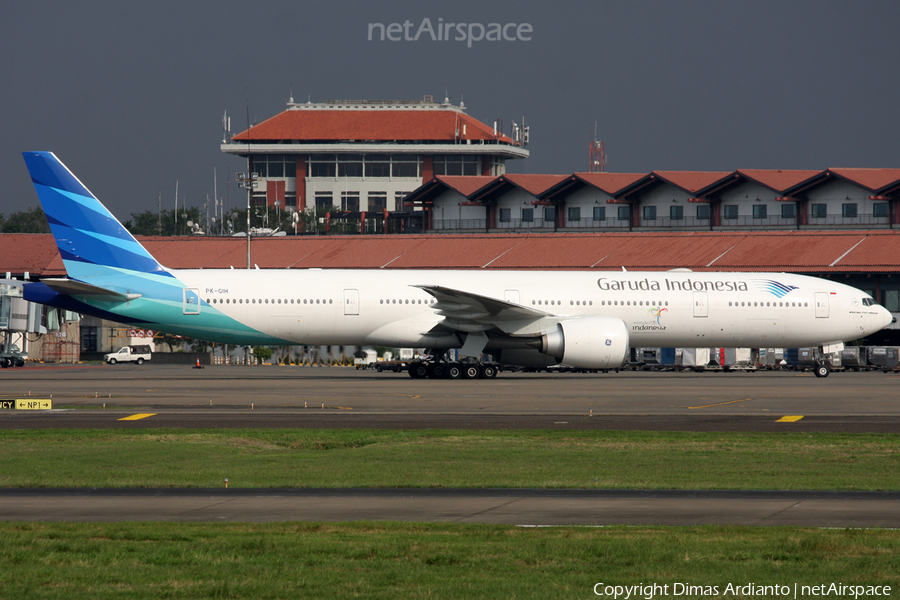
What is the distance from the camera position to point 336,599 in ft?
24.3

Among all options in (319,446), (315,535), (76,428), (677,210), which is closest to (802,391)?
(319,446)

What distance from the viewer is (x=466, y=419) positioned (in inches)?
852

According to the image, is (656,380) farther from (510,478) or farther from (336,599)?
(336,599)

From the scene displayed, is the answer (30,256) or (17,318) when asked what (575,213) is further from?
(17,318)

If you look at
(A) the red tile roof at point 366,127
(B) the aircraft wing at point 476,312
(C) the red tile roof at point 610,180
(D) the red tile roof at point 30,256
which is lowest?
(B) the aircraft wing at point 476,312

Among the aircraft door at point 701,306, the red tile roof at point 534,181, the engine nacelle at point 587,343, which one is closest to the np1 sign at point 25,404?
the engine nacelle at point 587,343

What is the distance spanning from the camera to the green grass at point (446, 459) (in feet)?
43.4

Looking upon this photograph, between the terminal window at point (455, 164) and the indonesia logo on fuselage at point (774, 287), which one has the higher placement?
the terminal window at point (455, 164)

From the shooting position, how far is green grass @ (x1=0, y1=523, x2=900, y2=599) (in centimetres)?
772

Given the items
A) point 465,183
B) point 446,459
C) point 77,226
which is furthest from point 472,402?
point 465,183

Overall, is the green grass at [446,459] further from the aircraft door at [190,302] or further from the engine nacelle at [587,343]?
the aircraft door at [190,302]

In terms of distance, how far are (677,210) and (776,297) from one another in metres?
40.5

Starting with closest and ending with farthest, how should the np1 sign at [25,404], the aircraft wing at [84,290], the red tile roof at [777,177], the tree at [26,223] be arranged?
the np1 sign at [25,404]
the aircraft wing at [84,290]
the red tile roof at [777,177]
the tree at [26,223]

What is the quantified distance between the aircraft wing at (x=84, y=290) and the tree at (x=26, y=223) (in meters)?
113
